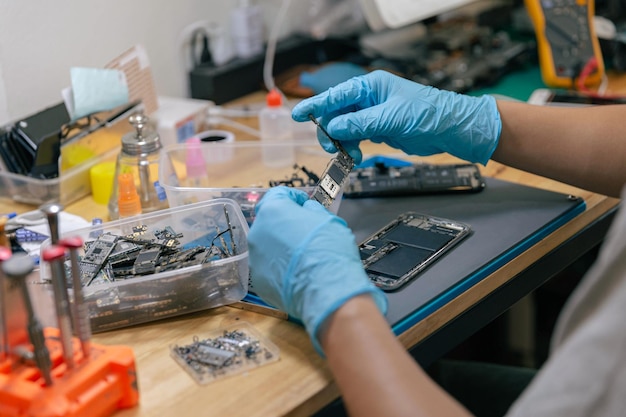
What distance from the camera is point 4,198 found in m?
1.34

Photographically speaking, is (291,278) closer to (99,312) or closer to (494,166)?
(99,312)

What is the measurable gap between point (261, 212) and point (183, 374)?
0.22 meters

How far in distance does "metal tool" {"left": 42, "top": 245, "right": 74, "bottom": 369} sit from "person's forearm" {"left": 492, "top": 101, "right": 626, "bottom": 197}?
75 centimetres

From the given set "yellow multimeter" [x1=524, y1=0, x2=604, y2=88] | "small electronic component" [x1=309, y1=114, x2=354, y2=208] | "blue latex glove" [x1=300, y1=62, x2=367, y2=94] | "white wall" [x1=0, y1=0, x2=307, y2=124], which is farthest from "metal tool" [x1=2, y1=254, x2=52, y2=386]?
"yellow multimeter" [x1=524, y1=0, x2=604, y2=88]

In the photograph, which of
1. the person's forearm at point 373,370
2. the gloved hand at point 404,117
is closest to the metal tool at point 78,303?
the person's forearm at point 373,370

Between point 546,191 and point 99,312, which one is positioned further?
point 546,191

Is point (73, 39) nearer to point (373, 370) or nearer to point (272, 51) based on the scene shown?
point (272, 51)

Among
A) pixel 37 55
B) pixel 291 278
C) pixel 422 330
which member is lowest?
pixel 422 330

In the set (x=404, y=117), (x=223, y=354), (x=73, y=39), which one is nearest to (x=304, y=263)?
(x=223, y=354)

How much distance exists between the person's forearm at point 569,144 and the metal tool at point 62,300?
0.75 metres

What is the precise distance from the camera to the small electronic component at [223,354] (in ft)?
2.91

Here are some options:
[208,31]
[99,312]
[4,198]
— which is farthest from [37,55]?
[99,312]

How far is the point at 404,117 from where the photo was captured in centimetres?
118

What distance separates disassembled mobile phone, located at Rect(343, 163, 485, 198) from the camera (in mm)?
1270
